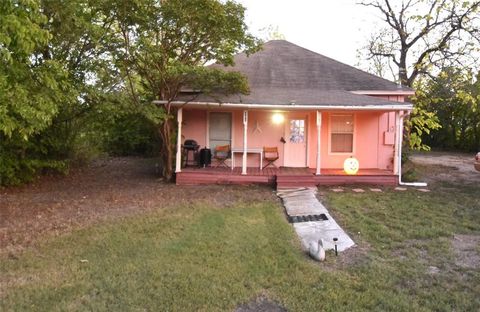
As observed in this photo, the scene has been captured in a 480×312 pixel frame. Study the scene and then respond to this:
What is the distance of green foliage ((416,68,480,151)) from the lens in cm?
2112

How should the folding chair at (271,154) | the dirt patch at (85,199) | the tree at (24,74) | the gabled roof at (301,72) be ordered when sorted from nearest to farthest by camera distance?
1. the tree at (24,74)
2. the dirt patch at (85,199)
3. the folding chair at (271,154)
4. the gabled roof at (301,72)

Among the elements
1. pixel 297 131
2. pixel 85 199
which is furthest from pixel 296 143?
pixel 85 199

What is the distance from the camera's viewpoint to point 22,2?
17.9ft

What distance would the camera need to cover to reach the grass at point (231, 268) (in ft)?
13.8

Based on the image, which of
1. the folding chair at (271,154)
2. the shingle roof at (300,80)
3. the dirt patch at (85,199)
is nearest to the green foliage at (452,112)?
the shingle roof at (300,80)

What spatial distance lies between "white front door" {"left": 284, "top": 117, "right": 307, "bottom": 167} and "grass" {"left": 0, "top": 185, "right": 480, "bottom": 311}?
224 inches

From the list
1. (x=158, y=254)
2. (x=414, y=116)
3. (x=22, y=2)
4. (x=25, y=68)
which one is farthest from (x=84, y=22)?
(x=414, y=116)

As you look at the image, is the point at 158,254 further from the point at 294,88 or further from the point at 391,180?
the point at 294,88

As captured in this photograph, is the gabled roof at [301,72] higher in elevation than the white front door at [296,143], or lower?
higher

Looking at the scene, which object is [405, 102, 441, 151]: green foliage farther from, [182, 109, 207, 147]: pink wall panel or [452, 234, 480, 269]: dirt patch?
[452, 234, 480, 269]: dirt patch

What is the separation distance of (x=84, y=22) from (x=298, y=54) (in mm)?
9771

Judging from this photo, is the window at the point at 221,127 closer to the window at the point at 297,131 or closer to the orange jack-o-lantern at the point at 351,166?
the window at the point at 297,131

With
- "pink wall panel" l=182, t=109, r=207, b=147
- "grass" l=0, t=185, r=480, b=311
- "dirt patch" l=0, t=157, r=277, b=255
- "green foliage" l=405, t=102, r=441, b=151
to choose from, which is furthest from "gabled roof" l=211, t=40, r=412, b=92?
"grass" l=0, t=185, r=480, b=311

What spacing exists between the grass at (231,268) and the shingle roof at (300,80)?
523 centimetres
